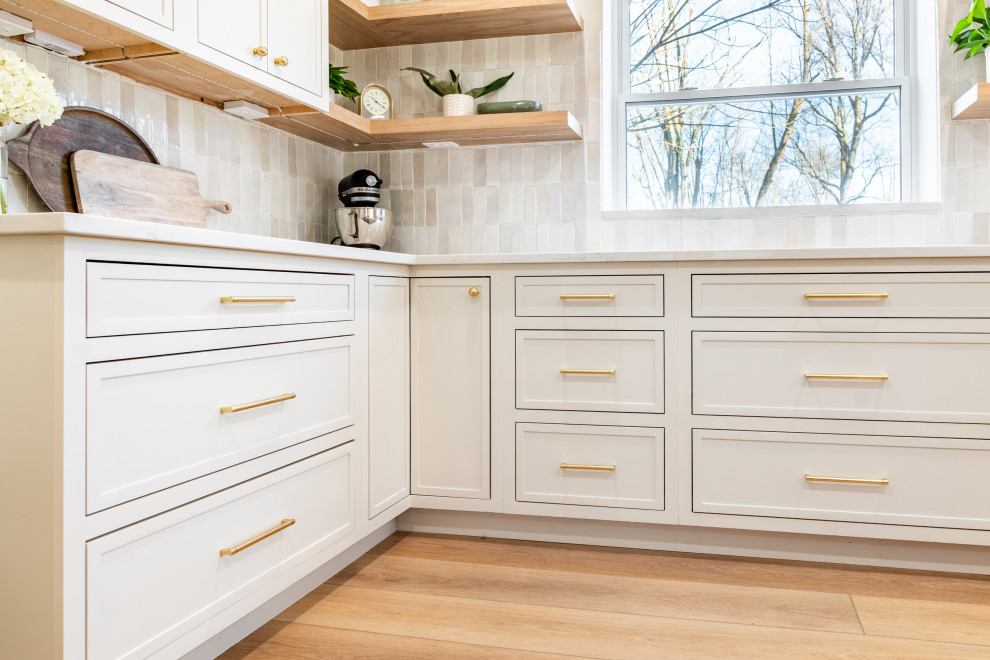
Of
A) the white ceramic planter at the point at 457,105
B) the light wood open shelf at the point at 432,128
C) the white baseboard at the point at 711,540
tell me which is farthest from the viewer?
the white ceramic planter at the point at 457,105

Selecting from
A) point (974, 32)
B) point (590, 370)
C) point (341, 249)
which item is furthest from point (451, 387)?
point (974, 32)

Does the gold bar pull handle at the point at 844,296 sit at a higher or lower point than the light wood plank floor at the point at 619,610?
higher

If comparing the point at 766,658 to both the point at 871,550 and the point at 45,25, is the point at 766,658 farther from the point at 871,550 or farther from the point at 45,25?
the point at 45,25

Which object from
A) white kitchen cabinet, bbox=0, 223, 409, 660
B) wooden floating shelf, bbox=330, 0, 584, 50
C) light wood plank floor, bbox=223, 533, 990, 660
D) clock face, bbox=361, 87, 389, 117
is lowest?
light wood plank floor, bbox=223, 533, 990, 660

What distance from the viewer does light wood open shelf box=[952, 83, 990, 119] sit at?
2391 millimetres

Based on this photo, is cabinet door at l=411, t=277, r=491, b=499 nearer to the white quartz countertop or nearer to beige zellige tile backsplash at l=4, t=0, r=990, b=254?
the white quartz countertop

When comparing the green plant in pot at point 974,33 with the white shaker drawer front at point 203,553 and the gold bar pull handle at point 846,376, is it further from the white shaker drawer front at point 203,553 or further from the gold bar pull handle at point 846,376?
the white shaker drawer front at point 203,553

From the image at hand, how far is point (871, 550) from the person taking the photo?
86.8 inches

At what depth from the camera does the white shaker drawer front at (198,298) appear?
1.24 metres

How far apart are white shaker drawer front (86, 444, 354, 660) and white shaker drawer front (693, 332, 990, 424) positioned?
109 cm

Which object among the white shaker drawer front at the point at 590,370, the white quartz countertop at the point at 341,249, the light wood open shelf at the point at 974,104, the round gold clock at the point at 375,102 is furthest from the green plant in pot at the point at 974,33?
the round gold clock at the point at 375,102

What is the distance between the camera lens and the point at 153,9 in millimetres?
1696

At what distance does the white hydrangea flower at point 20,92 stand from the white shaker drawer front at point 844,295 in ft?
5.37

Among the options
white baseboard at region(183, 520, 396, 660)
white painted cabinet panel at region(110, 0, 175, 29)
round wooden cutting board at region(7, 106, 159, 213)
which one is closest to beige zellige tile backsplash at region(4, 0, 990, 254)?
round wooden cutting board at region(7, 106, 159, 213)
